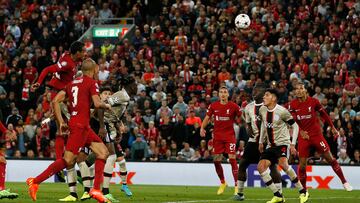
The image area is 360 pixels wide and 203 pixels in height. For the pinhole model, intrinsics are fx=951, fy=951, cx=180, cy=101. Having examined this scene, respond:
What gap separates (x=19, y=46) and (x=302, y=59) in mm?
11961

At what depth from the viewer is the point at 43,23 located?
37750 millimetres

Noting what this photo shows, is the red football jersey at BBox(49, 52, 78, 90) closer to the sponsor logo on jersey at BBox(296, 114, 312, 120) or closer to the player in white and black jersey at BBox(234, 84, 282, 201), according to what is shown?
the player in white and black jersey at BBox(234, 84, 282, 201)

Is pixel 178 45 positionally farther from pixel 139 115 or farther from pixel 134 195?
pixel 134 195

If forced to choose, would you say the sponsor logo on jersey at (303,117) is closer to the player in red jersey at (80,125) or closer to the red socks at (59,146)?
the red socks at (59,146)

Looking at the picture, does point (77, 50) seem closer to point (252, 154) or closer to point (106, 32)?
point (252, 154)

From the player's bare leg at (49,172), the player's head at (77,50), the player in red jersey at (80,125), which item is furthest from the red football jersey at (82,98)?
the player's head at (77,50)

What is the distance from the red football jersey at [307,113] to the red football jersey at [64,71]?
222 inches

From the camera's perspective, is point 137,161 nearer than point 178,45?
Yes

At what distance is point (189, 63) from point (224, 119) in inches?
403

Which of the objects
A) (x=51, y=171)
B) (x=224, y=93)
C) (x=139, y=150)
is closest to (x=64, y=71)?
(x=51, y=171)

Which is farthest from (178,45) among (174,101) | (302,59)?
(302,59)

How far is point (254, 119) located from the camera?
20.3 m

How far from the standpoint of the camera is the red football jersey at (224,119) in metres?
23.3

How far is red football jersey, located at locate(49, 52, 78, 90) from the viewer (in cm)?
1912
